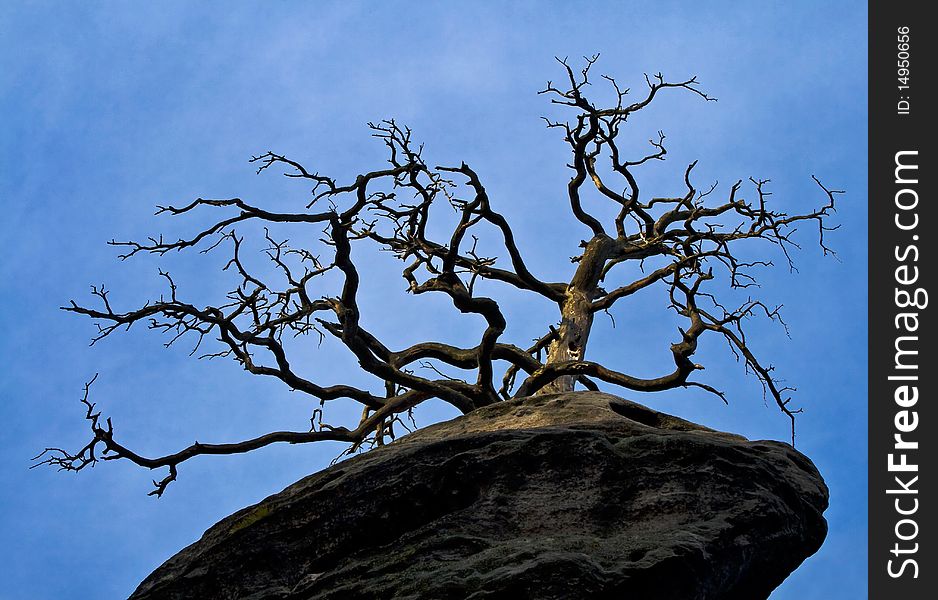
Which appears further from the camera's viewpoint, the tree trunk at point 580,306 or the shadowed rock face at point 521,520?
the tree trunk at point 580,306

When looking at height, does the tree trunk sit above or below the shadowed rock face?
above

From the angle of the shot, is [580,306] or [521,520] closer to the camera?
[521,520]

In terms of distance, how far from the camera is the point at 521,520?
5844 mm

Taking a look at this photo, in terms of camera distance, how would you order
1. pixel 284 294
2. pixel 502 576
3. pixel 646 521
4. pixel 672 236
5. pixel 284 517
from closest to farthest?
pixel 502 576 → pixel 646 521 → pixel 284 517 → pixel 284 294 → pixel 672 236

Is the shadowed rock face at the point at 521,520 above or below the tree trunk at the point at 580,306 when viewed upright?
below

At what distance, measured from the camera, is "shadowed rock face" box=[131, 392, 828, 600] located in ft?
17.4

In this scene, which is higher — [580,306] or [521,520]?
[580,306]

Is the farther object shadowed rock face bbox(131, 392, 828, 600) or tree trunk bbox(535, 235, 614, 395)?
tree trunk bbox(535, 235, 614, 395)

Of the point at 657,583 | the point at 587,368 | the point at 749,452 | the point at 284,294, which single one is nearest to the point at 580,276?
the point at 587,368

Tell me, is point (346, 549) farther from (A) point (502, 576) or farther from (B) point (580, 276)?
(B) point (580, 276)

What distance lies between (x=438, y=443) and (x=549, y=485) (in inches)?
31.4

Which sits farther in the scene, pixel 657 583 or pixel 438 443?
pixel 438 443

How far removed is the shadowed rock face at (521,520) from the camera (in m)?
5.32

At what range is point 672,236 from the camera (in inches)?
509
